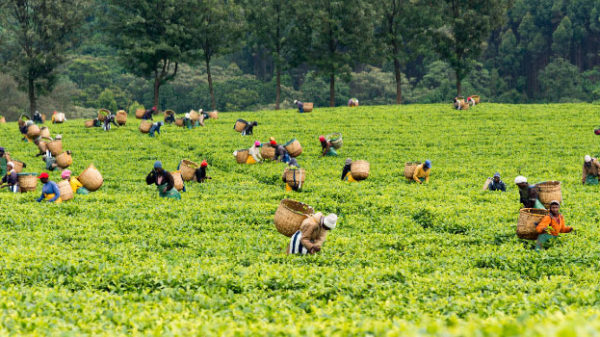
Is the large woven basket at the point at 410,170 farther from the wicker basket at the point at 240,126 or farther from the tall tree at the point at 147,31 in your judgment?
the tall tree at the point at 147,31

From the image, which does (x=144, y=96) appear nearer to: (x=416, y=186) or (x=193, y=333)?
(x=416, y=186)

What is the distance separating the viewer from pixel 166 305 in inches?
380

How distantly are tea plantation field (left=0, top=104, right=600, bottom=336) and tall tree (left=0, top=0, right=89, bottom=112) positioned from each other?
27753 mm

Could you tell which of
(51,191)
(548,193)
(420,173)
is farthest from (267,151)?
(548,193)

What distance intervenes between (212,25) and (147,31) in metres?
6.68

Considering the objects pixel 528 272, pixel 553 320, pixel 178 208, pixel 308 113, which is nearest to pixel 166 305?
pixel 553 320

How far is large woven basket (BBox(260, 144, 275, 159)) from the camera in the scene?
1198 inches

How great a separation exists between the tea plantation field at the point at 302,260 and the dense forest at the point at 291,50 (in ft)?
97.4

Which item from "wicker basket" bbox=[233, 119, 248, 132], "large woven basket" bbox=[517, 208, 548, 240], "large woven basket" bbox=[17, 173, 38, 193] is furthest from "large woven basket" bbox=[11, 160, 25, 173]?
"large woven basket" bbox=[517, 208, 548, 240]

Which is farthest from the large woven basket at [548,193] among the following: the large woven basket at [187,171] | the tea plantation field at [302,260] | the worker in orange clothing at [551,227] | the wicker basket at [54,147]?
the wicker basket at [54,147]

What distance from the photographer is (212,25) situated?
59.7 metres

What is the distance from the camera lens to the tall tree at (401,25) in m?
61.7

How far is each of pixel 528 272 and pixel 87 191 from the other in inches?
668

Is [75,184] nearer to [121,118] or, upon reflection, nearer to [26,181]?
[26,181]
